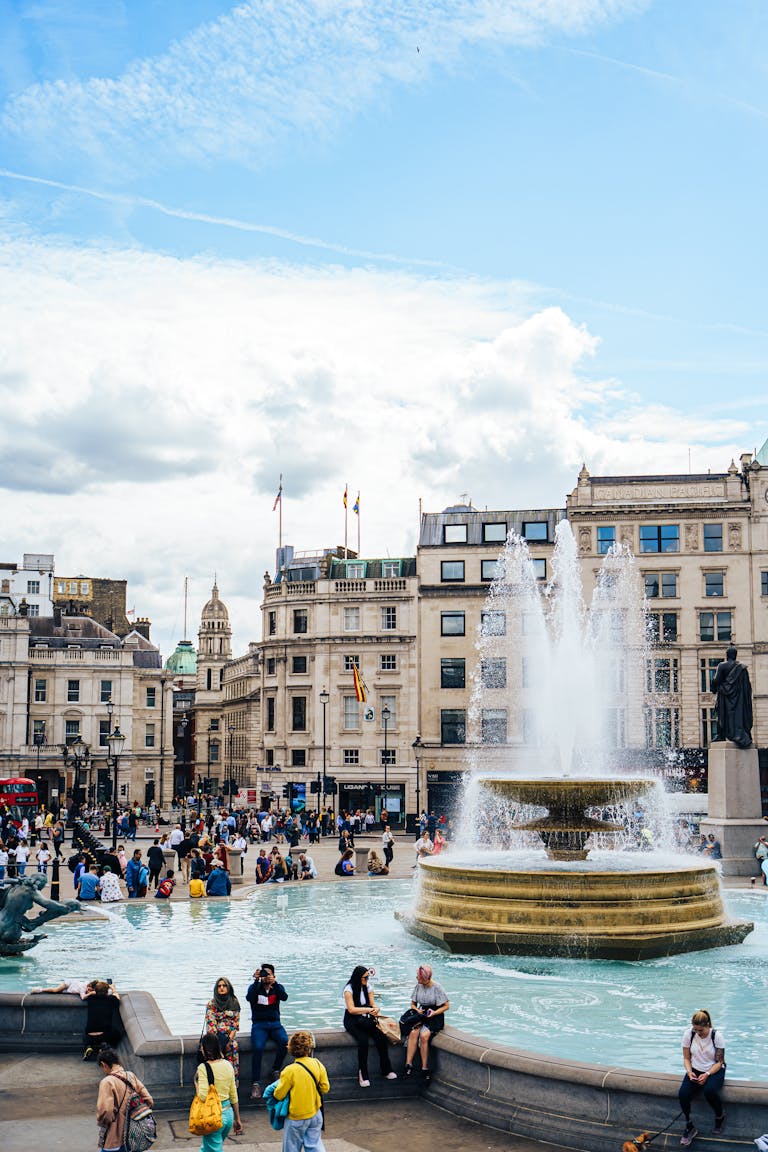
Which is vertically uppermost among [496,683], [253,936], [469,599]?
[469,599]

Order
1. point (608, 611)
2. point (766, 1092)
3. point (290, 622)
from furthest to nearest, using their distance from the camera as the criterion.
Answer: point (290, 622), point (608, 611), point (766, 1092)

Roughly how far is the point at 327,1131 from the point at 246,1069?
140 cm

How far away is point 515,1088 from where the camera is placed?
11.2m

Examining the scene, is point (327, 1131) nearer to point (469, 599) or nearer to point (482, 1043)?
point (482, 1043)

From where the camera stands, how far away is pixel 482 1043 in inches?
470

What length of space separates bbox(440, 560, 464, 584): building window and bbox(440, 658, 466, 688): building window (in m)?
4.58

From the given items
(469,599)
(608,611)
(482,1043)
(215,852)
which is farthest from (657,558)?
(482,1043)

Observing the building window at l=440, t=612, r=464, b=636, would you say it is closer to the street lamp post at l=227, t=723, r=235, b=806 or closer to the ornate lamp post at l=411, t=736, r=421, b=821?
the ornate lamp post at l=411, t=736, r=421, b=821

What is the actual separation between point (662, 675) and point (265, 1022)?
55148 millimetres

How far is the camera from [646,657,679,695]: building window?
6462 centimetres

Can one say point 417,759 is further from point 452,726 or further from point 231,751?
point 231,751

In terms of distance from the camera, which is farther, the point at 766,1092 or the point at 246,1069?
the point at 246,1069

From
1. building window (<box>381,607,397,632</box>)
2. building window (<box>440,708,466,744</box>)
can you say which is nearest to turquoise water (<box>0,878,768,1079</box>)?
building window (<box>440,708,466,744</box>)

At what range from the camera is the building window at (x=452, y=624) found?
6900cm
